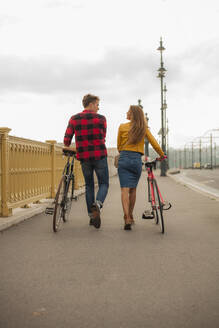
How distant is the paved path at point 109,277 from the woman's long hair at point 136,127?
1288mm

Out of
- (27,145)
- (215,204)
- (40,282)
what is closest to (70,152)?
(27,145)

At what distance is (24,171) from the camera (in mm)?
7539

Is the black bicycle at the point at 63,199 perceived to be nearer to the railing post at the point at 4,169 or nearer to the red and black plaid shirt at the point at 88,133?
the red and black plaid shirt at the point at 88,133

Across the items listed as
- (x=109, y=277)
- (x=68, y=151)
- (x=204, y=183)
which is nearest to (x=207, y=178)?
(x=204, y=183)

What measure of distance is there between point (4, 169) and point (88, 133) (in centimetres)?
145

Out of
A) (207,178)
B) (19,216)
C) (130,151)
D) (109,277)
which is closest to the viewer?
(109,277)

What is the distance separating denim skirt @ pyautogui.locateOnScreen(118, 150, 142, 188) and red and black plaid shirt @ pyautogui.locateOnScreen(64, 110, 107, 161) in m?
0.35

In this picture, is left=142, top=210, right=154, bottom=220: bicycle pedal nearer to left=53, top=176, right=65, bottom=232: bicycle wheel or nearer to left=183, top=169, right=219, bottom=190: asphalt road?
left=53, top=176, right=65, bottom=232: bicycle wheel

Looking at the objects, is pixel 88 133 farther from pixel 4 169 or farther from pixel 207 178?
pixel 207 178

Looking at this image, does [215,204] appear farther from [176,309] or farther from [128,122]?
[176,309]

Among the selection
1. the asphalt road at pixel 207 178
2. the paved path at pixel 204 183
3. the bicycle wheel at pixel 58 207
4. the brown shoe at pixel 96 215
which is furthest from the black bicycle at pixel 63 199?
the asphalt road at pixel 207 178

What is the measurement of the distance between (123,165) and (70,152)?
0.82 m

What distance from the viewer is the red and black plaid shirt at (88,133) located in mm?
6074

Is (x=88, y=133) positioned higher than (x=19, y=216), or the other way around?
(x=88, y=133)
